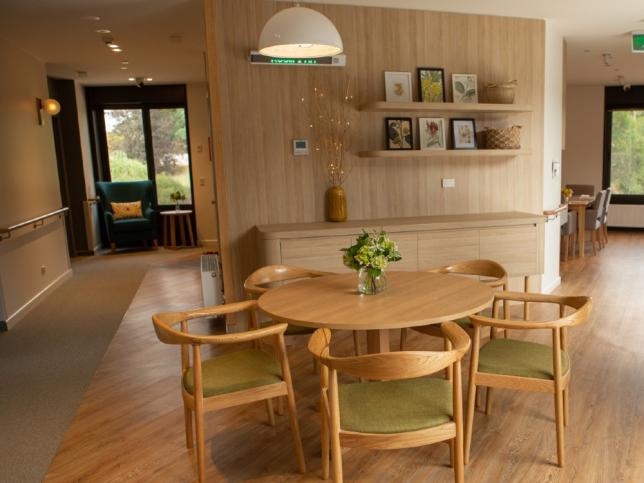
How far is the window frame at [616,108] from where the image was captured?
403 inches

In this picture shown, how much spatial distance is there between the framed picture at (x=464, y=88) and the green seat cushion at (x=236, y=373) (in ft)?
10.8

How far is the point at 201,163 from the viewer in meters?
9.71

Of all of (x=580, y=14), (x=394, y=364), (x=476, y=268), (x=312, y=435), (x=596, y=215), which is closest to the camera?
(x=394, y=364)

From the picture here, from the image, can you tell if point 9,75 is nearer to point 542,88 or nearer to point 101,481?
point 101,481

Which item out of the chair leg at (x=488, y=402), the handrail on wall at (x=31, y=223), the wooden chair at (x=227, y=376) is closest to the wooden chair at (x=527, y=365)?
the chair leg at (x=488, y=402)

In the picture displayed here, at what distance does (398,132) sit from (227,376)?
121 inches

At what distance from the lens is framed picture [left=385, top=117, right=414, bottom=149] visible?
196 inches

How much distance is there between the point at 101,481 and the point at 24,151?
15.1 feet

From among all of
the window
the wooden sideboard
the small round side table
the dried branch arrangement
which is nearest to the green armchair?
the small round side table

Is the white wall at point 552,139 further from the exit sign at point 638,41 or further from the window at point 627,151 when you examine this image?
the window at point 627,151

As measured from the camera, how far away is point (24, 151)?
6133 mm

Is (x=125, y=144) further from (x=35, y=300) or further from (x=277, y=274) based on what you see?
(x=277, y=274)

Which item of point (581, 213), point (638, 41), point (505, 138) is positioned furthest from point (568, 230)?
point (505, 138)

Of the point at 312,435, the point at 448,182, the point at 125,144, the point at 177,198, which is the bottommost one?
the point at 312,435
